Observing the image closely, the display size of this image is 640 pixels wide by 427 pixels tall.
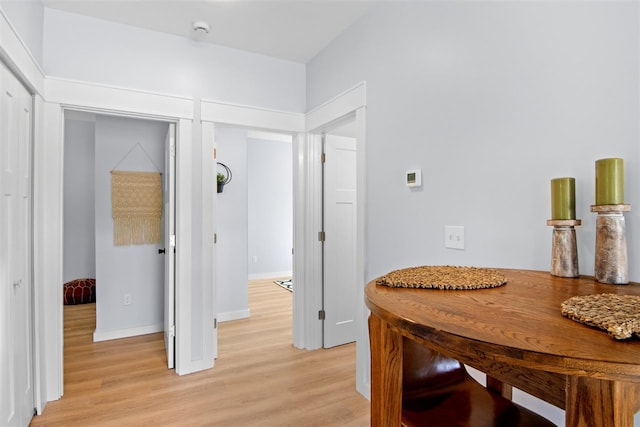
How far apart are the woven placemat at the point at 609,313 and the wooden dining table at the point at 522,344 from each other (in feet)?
0.04

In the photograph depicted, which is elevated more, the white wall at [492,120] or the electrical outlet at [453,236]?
the white wall at [492,120]

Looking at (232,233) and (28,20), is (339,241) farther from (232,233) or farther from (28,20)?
(28,20)

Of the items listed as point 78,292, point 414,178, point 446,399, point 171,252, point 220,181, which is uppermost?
point 220,181

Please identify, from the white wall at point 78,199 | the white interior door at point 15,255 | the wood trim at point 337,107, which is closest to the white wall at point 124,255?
the white interior door at point 15,255

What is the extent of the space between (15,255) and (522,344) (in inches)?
90.1

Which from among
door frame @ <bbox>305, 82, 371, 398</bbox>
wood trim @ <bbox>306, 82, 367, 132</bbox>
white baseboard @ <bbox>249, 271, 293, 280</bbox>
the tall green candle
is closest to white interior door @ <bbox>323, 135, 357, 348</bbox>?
door frame @ <bbox>305, 82, 371, 398</bbox>

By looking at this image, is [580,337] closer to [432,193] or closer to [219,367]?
[432,193]

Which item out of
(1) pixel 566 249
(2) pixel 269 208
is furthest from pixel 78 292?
(1) pixel 566 249

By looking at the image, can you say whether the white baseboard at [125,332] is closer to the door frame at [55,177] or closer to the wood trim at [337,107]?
the door frame at [55,177]

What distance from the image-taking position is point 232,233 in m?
4.00

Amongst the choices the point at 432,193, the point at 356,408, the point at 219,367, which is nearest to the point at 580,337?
the point at 432,193

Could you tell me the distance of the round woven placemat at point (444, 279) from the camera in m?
0.94

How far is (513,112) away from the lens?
1.45 meters

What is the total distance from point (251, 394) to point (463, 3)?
262 cm
